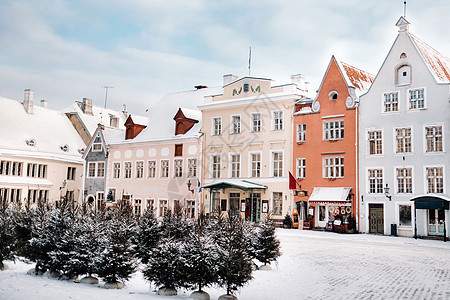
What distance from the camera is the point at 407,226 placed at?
3125cm

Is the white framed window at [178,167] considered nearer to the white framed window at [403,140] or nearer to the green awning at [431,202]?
the white framed window at [403,140]

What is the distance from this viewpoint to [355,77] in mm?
37281

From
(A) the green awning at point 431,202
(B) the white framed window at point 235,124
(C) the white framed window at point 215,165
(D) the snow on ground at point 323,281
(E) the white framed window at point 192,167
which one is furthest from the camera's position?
(E) the white framed window at point 192,167

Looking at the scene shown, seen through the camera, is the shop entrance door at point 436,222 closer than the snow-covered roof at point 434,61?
Yes

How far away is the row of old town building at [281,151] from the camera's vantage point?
104ft

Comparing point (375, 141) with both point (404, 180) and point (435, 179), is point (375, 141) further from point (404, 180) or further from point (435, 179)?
point (435, 179)

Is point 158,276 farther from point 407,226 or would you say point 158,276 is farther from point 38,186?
point 38,186

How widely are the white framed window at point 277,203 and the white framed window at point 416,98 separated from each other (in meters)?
11.9

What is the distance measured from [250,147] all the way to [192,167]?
242 inches

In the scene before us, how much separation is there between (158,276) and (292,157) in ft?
88.4

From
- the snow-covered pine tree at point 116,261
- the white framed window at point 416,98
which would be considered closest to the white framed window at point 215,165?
the white framed window at point 416,98

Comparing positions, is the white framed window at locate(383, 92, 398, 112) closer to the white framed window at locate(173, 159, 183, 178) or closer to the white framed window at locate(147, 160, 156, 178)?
the white framed window at locate(173, 159, 183, 178)

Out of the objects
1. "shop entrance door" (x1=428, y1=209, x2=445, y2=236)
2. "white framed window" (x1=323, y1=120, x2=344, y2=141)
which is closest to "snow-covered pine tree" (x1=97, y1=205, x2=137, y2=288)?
"shop entrance door" (x1=428, y1=209, x2=445, y2=236)

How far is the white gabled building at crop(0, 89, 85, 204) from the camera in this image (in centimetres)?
4478
